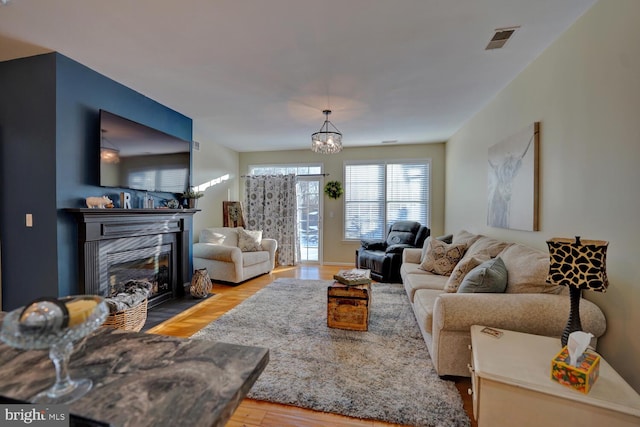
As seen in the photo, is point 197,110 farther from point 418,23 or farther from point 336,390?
point 336,390

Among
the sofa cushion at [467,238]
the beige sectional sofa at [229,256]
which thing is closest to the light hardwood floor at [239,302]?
the beige sectional sofa at [229,256]

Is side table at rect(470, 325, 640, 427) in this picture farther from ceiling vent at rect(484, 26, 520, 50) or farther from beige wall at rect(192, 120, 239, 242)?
beige wall at rect(192, 120, 239, 242)

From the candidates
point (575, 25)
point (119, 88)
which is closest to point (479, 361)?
point (575, 25)

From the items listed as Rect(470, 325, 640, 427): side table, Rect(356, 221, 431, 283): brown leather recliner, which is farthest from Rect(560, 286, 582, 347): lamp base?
Rect(356, 221, 431, 283): brown leather recliner

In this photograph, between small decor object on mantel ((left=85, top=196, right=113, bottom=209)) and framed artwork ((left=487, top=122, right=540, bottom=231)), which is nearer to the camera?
framed artwork ((left=487, top=122, right=540, bottom=231))

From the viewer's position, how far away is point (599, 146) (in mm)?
1798

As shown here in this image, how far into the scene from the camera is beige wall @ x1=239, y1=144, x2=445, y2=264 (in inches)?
225

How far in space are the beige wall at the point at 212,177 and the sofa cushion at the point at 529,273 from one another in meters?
4.46

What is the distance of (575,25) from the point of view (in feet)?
6.51

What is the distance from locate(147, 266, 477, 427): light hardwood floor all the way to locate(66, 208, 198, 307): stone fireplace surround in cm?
58

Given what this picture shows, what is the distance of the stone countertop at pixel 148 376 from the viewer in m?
0.64

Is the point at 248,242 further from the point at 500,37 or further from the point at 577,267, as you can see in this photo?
the point at 577,267

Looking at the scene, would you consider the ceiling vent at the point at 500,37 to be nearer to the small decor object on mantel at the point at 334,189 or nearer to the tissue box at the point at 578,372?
the tissue box at the point at 578,372

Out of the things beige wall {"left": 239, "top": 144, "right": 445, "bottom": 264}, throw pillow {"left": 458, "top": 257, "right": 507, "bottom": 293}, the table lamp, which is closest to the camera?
the table lamp
